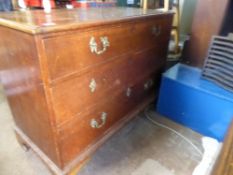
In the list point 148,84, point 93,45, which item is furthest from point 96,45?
point 148,84

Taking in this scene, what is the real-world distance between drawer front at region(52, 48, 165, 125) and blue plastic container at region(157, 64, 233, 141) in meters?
0.31

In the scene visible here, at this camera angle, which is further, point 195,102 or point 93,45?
point 195,102

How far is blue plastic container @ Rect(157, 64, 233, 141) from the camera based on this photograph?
4.00 feet

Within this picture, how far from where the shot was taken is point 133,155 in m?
1.19

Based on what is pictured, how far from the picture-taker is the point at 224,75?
125cm

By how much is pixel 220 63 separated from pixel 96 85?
880 mm

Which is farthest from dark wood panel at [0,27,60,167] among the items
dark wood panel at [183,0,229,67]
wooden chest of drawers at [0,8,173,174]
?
dark wood panel at [183,0,229,67]

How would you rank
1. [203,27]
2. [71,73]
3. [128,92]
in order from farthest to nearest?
[203,27]
[128,92]
[71,73]

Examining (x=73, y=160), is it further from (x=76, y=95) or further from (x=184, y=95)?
(x=184, y=95)

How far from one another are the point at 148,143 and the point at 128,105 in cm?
30

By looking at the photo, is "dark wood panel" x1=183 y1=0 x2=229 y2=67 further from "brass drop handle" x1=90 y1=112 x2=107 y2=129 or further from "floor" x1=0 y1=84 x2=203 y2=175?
"brass drop handle" x1=90 y1=112 x2=107 y2=129

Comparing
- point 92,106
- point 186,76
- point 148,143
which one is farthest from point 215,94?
point 92,106

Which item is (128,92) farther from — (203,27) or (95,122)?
(203,27)

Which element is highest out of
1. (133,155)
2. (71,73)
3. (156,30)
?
(156,30)
